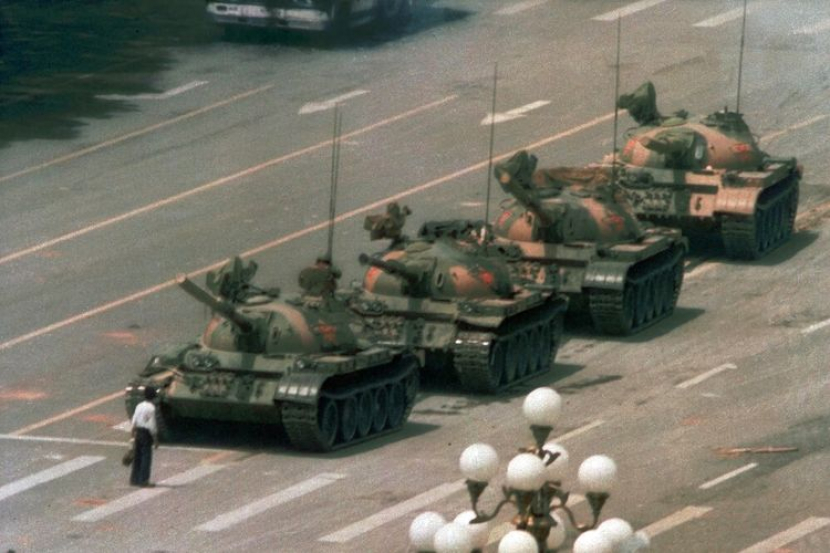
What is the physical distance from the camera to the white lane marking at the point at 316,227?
47781mm

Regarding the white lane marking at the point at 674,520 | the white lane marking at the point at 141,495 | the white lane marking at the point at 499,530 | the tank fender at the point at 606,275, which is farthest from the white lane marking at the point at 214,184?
the white lane marking at the point at 674,520

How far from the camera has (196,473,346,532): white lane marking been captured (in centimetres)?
3588

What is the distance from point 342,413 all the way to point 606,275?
28.8 ft

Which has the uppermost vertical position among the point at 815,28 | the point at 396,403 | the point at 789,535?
the point at 815,28

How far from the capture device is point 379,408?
40688 millimetres

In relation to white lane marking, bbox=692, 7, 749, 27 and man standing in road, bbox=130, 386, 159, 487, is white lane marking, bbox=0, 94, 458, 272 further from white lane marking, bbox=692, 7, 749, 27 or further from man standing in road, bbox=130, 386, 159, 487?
man standing in road, bbox=130, 386, 159, 487

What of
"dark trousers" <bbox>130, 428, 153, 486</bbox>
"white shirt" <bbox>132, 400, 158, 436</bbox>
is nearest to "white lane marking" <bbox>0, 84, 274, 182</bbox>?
"white shirt" <bbox>132, 400, 158, 436</bbox>

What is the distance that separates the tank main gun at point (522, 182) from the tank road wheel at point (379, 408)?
743cm

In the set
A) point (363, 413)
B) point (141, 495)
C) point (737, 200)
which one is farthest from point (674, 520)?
point (737, 200)

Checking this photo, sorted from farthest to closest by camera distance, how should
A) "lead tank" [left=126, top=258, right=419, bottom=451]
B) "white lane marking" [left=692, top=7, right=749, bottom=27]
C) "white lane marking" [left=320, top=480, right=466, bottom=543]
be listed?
"white lane marking" [left=692, top=7, right=749, bottom=27], "lead tank" [left=126, top=258, right=419, bottom=451], "white lane marking" [left=320, top=480, right=466, bottom=543]

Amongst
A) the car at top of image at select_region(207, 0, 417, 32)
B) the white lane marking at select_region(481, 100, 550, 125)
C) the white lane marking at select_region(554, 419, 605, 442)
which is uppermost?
the car at top of image at select_region(207, 0, 417, 32)

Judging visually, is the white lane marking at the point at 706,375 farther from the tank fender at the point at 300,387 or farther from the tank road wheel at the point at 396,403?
the tank fender at the point at 300,387

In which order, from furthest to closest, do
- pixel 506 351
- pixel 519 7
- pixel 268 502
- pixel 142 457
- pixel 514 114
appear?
pixel 519 7
pixel 514 114
pixel 506 351
pixel 142 457
pixel 268 502

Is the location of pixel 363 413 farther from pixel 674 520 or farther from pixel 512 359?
pixel 674 520
